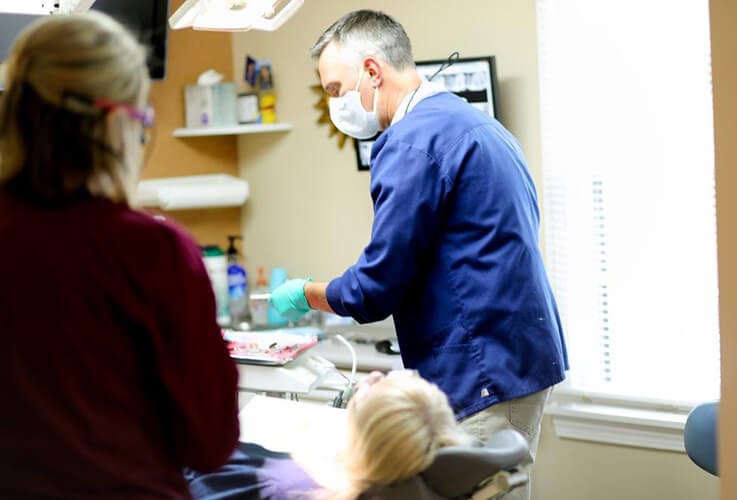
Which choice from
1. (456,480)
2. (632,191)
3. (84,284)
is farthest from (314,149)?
(84,284)

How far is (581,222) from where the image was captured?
278cm

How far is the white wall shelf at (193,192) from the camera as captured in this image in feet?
10.9

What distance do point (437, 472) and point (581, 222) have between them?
1.70 m

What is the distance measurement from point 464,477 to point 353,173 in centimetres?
221

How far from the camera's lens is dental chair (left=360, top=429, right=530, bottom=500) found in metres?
1.21

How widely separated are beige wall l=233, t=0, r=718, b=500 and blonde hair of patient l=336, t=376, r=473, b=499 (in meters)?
1.72

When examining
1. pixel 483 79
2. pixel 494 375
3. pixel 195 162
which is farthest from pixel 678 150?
pixel 195 162

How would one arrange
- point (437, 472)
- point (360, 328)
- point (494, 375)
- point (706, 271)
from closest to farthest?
point (437, 472) → point (494, 375) → point (706, 271) → point (360, 328)

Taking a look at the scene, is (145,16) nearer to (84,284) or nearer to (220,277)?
(84,284)

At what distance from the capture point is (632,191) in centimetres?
267

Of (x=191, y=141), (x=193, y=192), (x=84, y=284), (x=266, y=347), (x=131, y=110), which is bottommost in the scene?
(x=266, y=347)

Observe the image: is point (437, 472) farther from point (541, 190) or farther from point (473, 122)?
point (541, 190)

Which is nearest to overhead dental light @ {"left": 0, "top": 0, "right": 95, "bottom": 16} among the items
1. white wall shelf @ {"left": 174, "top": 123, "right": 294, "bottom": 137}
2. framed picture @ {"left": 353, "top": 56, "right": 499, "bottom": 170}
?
framed picture @ {"left": 353, "top": 56, "right": 499, "bottom": 170}

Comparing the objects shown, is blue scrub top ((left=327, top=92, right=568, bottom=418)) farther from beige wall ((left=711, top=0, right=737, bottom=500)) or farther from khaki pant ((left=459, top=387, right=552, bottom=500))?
beige wall ((left=711, top=0, right=737, bottom=500))
